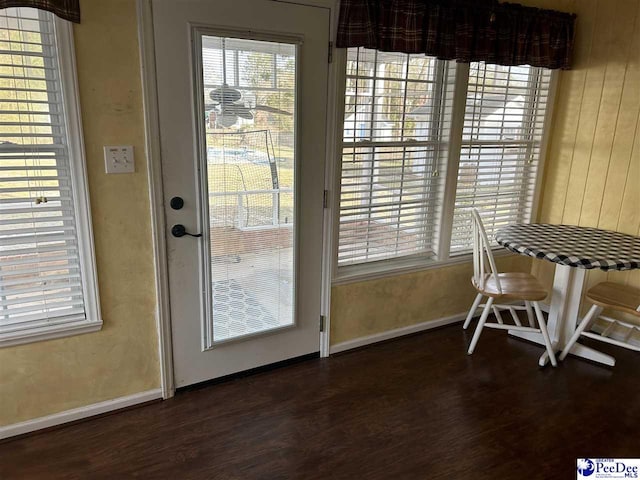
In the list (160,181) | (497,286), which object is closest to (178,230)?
(160,181)

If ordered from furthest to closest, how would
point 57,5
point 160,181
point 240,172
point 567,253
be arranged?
point 567,253
point 240,172
point 160,181
point 57,5

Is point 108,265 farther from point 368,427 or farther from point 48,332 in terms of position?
point 368,427

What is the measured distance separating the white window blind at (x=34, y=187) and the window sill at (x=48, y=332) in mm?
20

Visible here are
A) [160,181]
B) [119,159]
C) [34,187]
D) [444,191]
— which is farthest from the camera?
[444,191]

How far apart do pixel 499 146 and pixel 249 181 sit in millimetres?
1881

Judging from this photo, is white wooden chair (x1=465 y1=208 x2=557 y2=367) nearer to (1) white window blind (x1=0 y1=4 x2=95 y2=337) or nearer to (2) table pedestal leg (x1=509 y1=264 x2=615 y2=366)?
(2) table pedestal leg (x1=509 y1=264 x2=615 y2=366)

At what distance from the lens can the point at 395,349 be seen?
308cm

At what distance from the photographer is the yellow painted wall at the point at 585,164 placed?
9.95ft

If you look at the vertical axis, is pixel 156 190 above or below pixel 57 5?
below

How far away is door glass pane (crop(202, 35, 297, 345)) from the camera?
7.47 feet

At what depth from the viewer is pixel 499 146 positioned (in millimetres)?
3332

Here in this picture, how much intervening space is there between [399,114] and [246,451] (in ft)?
6.59

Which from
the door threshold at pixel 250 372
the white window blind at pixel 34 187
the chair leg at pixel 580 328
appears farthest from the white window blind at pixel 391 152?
the white window blind at pixel 34 187

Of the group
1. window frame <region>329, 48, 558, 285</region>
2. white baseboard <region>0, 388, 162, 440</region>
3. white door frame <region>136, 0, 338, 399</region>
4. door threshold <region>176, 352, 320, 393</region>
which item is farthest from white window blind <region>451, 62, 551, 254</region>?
white baseboard <region>0, 388, 162, 440</region>
